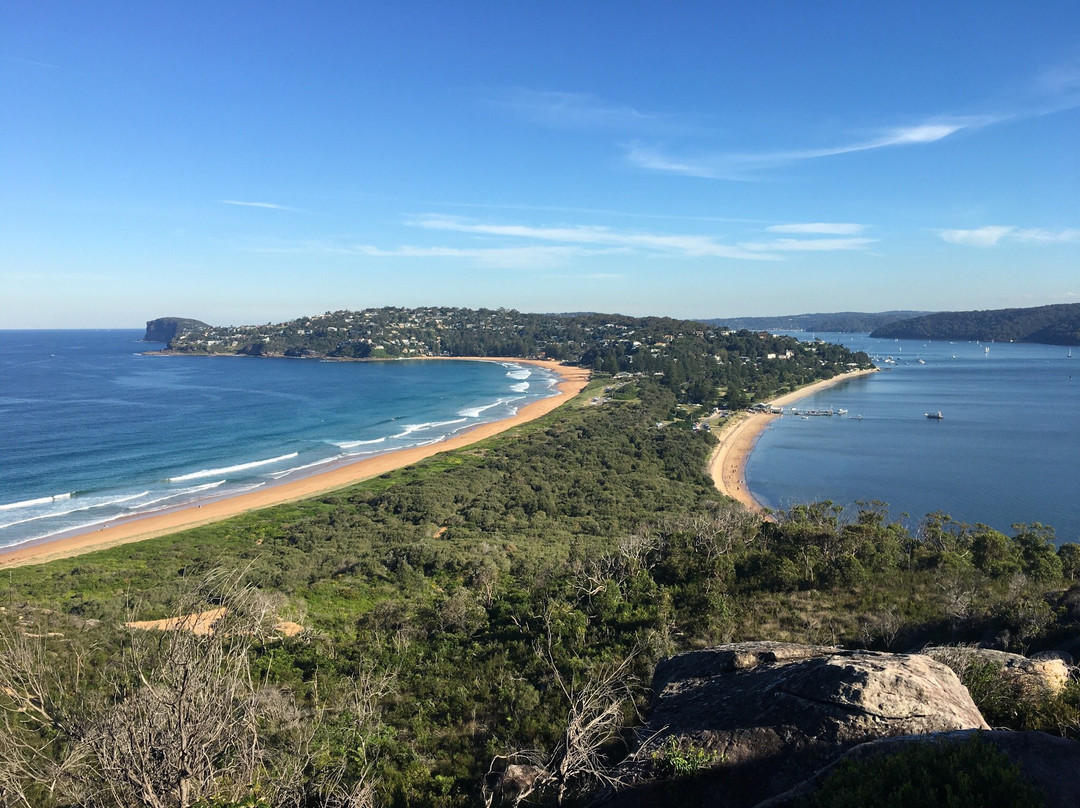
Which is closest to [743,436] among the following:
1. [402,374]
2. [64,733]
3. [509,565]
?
[509,565]

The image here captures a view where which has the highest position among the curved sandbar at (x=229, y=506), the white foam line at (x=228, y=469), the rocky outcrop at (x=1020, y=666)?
the rocky outcrop at (x=1020, y=666)

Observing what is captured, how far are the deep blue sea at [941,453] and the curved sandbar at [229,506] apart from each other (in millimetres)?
26972

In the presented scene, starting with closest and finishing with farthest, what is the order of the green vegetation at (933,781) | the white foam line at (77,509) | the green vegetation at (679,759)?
the green vegetation at (933,781) → the green vegetation at (679,759) → the white foam line at (77,509)

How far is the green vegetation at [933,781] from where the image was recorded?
396 centimetres

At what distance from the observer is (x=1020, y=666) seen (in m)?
8.08

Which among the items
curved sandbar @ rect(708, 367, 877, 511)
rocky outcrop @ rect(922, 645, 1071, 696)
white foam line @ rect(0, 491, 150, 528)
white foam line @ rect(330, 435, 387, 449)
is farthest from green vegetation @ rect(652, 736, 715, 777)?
white foam line @ rect(330, 435, 387, 449)

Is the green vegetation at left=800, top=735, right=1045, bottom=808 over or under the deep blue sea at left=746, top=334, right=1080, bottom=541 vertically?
over

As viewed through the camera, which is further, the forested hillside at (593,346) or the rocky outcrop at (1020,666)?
the forested hillside at (593,346)

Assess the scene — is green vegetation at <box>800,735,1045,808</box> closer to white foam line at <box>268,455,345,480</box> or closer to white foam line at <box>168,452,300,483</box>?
white foam line at <box>268,455,345,480</box>

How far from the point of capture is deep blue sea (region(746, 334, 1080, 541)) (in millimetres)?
38250

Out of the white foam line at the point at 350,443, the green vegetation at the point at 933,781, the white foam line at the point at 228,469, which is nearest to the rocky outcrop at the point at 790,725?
the green vegetation at the point at 933,781

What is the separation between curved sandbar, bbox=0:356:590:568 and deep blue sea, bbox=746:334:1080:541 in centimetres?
2697

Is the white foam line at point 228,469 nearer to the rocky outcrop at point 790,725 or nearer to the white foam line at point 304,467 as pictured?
the white foam line at point 304,467

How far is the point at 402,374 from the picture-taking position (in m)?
114
